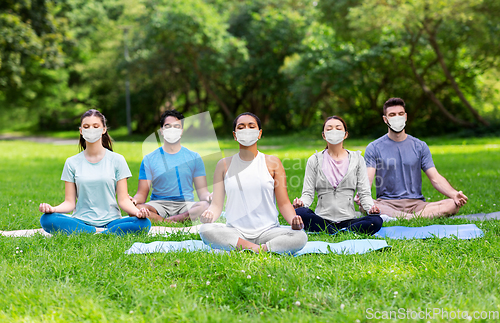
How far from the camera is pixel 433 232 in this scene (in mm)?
4766

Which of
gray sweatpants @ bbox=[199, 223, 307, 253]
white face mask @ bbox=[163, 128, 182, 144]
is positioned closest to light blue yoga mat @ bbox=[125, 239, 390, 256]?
gray sweatpants @ bbox=[199, 223, 307, 253]

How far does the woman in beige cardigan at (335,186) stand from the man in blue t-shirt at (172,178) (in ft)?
4.64

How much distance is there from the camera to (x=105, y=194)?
4930 mm

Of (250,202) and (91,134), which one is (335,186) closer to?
(250,202)

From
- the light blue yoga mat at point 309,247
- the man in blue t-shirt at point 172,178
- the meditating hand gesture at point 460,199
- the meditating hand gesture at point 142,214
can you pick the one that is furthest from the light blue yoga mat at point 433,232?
the meditating hand gesture at point 142,214

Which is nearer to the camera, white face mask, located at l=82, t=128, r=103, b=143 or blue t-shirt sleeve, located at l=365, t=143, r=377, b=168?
white face mask, located at l=82, t=128, r=103, b=143

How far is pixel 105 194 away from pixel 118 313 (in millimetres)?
2204

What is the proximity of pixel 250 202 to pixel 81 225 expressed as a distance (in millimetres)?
2018

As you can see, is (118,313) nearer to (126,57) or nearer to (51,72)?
(126,57)

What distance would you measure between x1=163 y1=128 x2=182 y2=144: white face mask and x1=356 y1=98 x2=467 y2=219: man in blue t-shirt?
2626 mm

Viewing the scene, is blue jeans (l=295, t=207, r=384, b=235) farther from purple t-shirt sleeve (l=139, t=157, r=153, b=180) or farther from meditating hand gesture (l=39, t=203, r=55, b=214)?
meditating hand gesture (l=39, t=203, r=55, b=214)

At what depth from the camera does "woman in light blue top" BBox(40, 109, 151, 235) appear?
472 centimetres

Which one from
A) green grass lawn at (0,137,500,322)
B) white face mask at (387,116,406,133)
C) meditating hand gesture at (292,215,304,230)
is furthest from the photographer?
white face mask at (387,116,406,133)

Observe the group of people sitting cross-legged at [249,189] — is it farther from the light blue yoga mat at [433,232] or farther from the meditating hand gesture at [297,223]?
the light blue yoga mat at [433,232]
